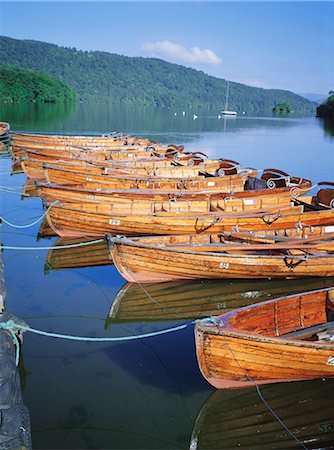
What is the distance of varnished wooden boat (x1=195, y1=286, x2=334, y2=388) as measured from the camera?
598cm

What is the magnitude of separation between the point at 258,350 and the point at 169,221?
6.41m

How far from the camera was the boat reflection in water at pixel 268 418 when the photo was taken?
577 cm

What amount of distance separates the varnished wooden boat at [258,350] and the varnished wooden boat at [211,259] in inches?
107

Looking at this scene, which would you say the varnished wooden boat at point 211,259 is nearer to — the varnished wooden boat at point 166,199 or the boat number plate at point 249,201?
the varnished wooden boat at point 166,199

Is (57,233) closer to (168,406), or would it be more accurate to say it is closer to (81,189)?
(81,189)

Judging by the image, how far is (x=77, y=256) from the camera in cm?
1203

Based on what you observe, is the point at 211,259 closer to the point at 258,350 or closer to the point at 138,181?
the point at 258,350

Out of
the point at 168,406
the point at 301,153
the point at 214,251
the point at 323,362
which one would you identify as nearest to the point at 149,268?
the point at 214,251

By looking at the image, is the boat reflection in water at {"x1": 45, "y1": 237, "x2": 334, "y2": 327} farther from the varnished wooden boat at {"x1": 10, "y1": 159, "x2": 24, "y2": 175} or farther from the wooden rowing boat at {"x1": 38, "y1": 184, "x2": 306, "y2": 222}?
the varnished wooden boat at {"x1": 10, "y1": 159, "x2": 24, "y2": 175}

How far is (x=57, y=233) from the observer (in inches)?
513

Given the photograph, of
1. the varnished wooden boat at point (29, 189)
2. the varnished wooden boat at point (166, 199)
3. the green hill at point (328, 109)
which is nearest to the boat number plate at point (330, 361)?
the varnished wooden boat at point (166, 199)

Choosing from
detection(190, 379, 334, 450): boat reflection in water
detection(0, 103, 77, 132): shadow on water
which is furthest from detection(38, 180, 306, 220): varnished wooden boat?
detection(0, 103, 77, 132): shadow on water

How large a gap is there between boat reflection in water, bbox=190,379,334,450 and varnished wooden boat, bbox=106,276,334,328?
2744mm

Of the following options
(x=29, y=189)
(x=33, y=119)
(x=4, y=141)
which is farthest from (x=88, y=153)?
(x=33, y=119)
